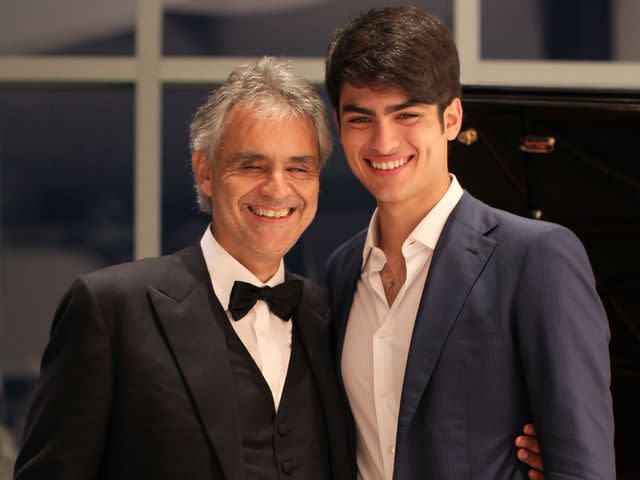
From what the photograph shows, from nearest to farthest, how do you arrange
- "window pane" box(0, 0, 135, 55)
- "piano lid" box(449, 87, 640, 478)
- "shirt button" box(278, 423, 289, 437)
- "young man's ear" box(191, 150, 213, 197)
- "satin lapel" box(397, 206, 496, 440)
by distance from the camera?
"satin lapel" box(397, 206, 496, 440), "shirt button" box(278, 423, 289, 437), "young man's ear" box(191, 150, 213, 197), "piano lid" box(449, 87, 640, 478), "window pane" box(0, 0, 135, 55)

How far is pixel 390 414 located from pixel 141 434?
599 mm

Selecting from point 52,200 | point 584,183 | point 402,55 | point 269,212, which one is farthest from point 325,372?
point 52,200

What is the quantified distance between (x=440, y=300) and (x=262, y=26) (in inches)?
110

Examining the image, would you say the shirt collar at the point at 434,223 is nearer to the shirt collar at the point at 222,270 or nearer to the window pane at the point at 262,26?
the shirt collar at the point at 222,270

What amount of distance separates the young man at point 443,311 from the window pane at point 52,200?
2507 mm

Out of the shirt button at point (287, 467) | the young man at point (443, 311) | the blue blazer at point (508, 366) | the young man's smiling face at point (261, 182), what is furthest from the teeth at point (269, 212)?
the shirt button at point (287, 467)

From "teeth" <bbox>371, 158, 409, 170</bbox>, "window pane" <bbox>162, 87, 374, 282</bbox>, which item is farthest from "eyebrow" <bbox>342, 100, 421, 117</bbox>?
"window pane" <bbox>162, 87, 374, 282</bbox>

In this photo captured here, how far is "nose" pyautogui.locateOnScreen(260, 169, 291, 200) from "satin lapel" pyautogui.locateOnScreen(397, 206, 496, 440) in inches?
17.1

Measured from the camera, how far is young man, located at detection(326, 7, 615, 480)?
183 centimetres

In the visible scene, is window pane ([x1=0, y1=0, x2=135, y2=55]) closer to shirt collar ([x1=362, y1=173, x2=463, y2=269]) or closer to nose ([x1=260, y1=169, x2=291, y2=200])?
nose ([x1=260, y1=169, x2=291, y2=200])

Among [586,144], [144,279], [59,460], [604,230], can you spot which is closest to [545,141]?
[586,144]

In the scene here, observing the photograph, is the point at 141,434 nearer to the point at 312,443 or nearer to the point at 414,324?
the point at 312,443

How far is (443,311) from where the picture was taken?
1.94 meters

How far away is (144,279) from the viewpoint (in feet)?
6.73
